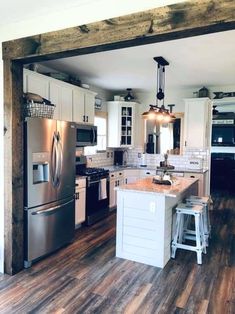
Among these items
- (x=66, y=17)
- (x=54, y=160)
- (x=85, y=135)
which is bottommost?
(x=54, y=160)

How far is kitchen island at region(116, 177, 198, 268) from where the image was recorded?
325 cm

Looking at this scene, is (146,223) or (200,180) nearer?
(146,223)

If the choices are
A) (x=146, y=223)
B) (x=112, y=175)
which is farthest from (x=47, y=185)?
(x=112, y=175)

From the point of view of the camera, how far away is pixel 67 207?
3.76 m

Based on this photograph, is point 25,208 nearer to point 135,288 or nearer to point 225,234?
point 135,288

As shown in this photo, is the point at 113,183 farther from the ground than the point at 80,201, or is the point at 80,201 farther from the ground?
the point at 113,183

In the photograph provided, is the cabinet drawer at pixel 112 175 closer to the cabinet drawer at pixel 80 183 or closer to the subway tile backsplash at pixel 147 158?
the subway tile backsplash at pixel 147 158

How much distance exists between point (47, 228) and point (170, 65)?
303 cm

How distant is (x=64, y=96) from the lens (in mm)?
4406

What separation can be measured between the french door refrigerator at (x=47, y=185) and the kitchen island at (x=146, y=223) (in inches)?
30.3

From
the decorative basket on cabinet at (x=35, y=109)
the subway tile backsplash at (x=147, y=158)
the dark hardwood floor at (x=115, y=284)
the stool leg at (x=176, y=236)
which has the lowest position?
the dark hardwood floor at (x=115, y=284)

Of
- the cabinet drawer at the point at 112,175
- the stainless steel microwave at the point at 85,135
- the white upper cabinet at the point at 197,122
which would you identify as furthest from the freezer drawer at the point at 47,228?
the white upper cabinet at the point at 197,122

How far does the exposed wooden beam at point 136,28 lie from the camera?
186 cm

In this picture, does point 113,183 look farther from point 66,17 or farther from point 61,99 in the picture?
point 66,17
